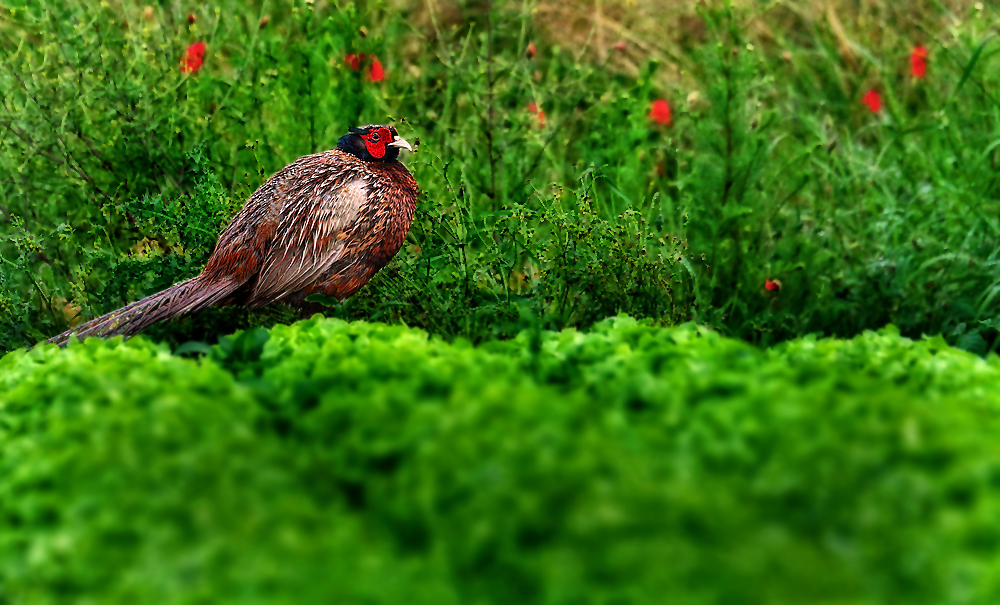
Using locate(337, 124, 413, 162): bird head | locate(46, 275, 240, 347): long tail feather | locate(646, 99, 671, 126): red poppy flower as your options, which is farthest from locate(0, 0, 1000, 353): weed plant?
locate(337, 124, 413, 162): bird head

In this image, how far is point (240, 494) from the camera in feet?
6.98

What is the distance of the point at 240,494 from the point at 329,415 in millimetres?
378

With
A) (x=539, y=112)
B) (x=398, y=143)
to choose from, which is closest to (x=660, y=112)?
(x=539, y=112)

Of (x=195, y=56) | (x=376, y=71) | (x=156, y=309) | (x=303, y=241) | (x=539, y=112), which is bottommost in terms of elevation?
(x=156, y=309)

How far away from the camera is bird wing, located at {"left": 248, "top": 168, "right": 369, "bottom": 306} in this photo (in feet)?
15.6

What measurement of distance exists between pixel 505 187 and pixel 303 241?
1623 millimetres

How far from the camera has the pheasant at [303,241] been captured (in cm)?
477

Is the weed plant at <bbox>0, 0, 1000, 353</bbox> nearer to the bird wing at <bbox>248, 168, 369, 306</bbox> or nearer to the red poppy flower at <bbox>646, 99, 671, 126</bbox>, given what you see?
the red poppy flower at <bbox>646, 99, 671, 126</bbox>

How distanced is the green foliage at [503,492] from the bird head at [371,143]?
2484 mm

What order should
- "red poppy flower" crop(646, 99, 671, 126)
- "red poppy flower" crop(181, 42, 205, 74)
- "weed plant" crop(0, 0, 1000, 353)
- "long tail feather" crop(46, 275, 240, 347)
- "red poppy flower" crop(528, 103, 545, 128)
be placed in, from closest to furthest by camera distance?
"long tail feather" crop(46, 275, 240, 347)
"weed plant" crop(0, 0, 1000, 353)
"red poppy flower" crop(181, 42, 205, 74)
"red poppy flower" crop(528, 103, 545, 128)
"red poppy flower" crop(646, 99, 671, 126)

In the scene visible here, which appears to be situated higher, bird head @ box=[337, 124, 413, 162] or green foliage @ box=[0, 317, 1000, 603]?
bird head @ box=[337, 124, 413, 162]

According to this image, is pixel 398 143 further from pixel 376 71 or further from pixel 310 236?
pixel 376 71

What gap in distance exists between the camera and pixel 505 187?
19.8 ft

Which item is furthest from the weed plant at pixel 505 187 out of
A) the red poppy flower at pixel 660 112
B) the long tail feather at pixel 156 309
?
the long tail feather at pixel 156 309
